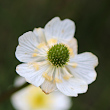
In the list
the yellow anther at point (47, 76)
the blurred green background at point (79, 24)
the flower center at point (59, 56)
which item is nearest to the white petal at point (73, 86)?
the yellow anther at point (47, 76)

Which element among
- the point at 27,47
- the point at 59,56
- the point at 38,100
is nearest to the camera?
the point at 27,47

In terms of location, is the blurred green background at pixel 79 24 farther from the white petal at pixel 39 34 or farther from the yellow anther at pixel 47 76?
the yellow anther at pixel 47 76

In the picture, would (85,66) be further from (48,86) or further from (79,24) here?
(79,24)

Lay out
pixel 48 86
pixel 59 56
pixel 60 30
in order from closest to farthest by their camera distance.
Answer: pixel 48 86
pixel 59 56
pixel 60 30

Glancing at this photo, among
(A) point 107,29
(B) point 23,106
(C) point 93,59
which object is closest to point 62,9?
(A) point 107,29

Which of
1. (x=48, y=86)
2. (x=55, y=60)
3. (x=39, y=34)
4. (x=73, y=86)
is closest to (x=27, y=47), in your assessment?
(x=39, y=34)

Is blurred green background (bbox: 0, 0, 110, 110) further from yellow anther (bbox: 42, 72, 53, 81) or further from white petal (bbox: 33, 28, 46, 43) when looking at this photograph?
yellow anther (bbox: 42, 72, 53, 81)

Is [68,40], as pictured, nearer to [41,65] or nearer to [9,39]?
[41,65]
